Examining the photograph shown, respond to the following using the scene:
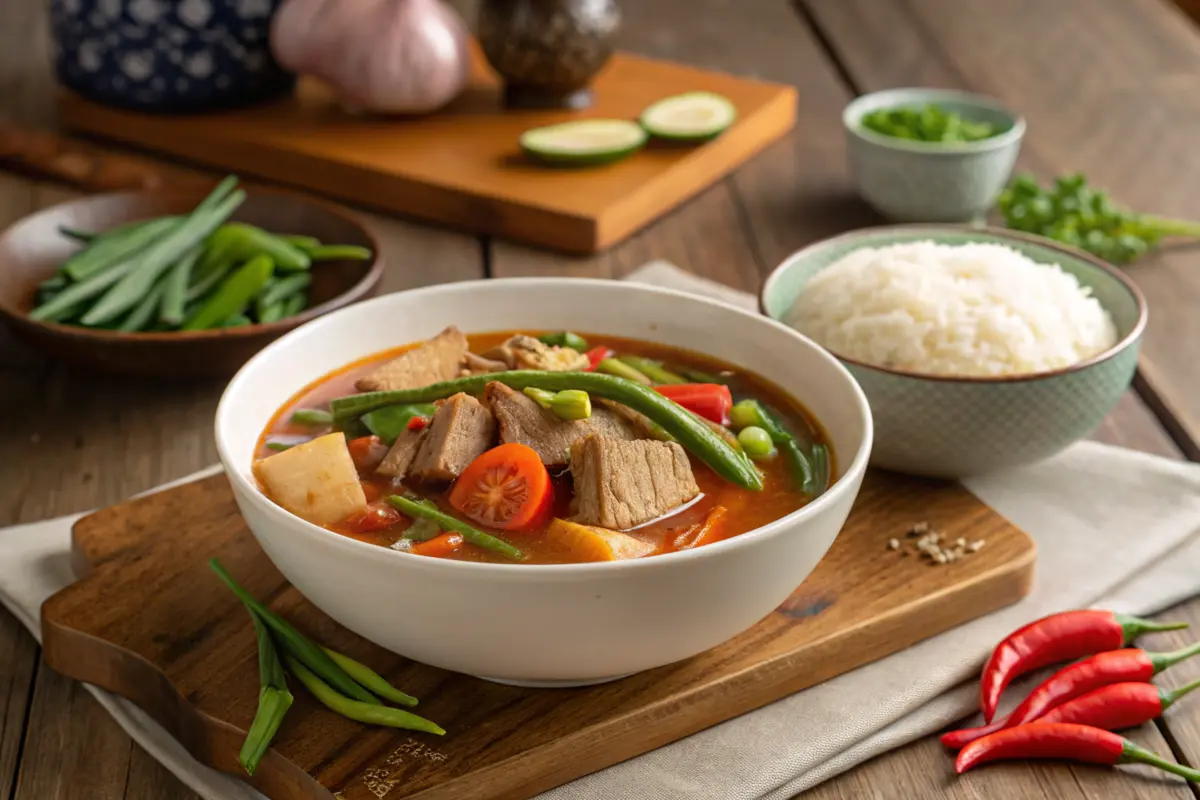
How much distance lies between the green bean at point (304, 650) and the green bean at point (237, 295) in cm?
122

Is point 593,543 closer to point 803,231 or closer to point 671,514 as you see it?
point 671,514

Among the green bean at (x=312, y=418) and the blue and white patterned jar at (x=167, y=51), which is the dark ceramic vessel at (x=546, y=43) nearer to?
the blue and white patterned jar at (x=167, y=51)

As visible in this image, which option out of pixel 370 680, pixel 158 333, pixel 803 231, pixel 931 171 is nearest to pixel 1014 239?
pixel 931 171

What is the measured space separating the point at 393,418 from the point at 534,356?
291 millimetres

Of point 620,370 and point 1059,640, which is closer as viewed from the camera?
point 1059,640

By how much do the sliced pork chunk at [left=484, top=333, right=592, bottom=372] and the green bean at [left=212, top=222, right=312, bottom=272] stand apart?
43.7 inches

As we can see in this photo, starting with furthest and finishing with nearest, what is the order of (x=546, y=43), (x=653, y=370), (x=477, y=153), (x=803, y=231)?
(x=546, y=43) < (x=477, y=153) < (x=803, y=231) < (x=653, y=370)

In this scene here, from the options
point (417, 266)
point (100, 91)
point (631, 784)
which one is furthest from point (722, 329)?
point (100, 91)

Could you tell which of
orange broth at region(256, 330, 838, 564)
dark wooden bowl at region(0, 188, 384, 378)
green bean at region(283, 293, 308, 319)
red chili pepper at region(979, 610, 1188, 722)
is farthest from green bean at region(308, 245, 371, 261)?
red chili pepper at region(979, 610, 1188, 722)

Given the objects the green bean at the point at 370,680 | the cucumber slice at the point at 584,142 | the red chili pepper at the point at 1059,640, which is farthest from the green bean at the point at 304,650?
the cucumber slice at the point at 584,142

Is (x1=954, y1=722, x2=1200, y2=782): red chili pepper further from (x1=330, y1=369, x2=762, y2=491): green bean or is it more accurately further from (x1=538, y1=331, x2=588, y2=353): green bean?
(x1=538, y1=331, x2=588, y2=353): green bean

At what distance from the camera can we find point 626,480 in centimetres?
212

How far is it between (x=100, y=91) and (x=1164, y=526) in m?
3.71

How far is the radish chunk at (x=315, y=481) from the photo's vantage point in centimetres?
216
